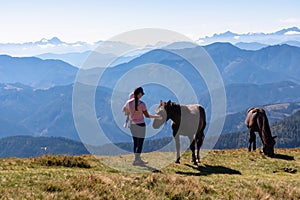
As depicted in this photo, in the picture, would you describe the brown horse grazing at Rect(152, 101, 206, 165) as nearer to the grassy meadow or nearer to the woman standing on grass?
the woman standing on grass

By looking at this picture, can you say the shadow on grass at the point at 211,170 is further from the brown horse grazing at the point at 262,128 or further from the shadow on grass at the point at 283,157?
the brown horse grazing at the point at 262,128

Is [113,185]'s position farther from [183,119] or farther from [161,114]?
[183,119]

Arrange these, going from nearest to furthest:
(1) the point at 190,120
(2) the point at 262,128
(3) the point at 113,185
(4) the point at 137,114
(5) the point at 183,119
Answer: (3) the point at 113,185 < (4) the point at 137,114 < (5) the point at 183,119 < (1) the point at 190,120 < (2) the point at 262,128

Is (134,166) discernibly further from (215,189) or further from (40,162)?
(215,189)

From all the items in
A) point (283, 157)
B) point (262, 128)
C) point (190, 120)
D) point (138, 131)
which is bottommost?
point (283, 157)

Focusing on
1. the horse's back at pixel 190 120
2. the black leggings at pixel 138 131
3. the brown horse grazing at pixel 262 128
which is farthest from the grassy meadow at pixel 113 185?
the brown horse grazing at pixel 262 128

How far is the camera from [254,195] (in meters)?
14.3

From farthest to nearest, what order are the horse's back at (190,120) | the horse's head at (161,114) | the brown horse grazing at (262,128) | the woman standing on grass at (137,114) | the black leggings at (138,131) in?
the brown horse grazing at (262,128) → the horse's back at (190,120) → the horse's head at (161,114) → the black leggings at (138,131) → the woman standing on grass at (137,114)

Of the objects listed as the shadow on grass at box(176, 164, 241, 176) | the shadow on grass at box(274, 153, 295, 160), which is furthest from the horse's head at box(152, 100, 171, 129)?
the shadow on grass at box(274, 153, 295, 160)

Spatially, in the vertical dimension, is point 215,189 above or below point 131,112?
below

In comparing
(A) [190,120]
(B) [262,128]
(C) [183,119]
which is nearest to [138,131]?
(C) [183,119]

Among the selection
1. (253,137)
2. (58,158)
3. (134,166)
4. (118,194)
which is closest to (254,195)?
(118,194)

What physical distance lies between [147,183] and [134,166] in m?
6.31

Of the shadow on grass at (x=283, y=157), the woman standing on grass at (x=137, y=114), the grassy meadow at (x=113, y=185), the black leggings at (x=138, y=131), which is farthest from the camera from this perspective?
the shadow on grass at (x=283, y=157)
